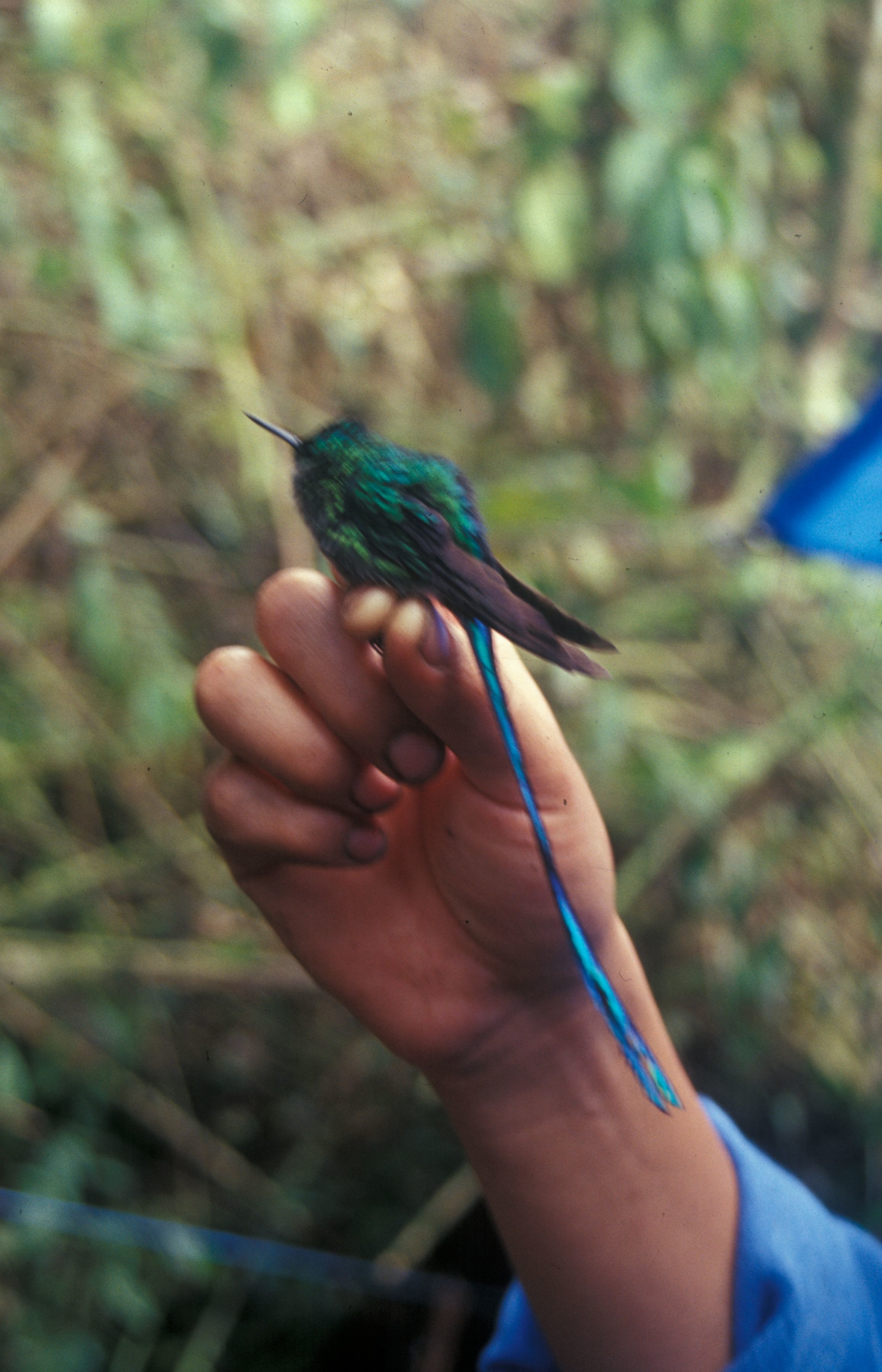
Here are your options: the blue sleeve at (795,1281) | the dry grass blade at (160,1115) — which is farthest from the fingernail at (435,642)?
the dry grass blade at (160,1115)

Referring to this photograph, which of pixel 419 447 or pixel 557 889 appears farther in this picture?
pixel 419 447

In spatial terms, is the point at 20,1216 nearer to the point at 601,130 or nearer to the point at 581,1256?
the point at 581,1256

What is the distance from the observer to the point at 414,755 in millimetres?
436

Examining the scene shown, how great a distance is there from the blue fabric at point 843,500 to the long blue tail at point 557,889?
0.17 m

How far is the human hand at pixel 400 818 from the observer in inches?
16.1

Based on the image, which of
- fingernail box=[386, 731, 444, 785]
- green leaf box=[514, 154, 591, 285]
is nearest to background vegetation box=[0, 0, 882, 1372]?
green leaf box=[514, 154, 591, 285]

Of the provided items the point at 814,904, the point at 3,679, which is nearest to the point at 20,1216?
the point at 3,679

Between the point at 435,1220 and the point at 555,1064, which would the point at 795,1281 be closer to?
the point at 555,1064

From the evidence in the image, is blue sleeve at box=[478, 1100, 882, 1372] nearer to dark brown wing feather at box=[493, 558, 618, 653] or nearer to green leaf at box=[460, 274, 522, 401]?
dark brown wing feather at box=[493, 558, 618, 653]

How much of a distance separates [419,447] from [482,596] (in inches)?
7.7

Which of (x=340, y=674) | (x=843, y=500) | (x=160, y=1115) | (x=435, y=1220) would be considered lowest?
(x=160, y=1115)

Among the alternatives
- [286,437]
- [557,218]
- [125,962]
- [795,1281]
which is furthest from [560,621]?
[125,962]

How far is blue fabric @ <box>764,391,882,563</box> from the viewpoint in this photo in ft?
1.49

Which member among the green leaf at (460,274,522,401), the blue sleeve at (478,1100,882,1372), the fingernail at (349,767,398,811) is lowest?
the blue sleeve at (478,1100,882,1372)
